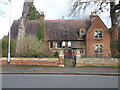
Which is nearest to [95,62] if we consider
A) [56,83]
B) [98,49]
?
[56,83]

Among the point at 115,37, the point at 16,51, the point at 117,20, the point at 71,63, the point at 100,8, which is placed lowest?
the point at 71,63

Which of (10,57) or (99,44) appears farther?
(99,44)

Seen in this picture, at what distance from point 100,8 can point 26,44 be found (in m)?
10.7

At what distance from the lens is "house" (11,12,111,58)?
1355 inches

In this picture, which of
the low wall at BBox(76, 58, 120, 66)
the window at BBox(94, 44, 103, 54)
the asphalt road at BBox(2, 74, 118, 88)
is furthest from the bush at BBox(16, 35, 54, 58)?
the window at BBox(94, 44, 103, 54)

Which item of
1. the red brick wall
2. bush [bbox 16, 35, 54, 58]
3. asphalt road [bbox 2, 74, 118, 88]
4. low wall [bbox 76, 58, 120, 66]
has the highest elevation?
the red brick wall

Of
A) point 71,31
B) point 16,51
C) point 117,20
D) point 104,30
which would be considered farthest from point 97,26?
point 16,51

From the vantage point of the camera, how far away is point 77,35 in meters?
37.1

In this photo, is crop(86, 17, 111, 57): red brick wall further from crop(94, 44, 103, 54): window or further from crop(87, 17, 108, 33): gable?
crop(94, 44, 103, 54): window

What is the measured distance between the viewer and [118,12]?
2222cm

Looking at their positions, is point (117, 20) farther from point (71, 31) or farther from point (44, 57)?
point (71, 31)

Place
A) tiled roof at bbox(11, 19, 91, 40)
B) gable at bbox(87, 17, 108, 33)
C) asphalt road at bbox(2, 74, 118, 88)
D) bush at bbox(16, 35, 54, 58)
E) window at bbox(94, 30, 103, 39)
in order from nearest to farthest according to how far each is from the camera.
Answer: asphalt road at bbox(2, 74, 118, 88) < bush at bbox(16, 35, 54, 58) < gable at bbox(87, 17, 108, 33) < window at bbox(94, 30, 103, 39) < tiled roof at bbox(11, 19, 91, 40)

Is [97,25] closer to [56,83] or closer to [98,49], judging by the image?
[98,49]

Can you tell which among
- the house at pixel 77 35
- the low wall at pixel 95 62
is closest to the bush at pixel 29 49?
the low wall at pixel 95 62
